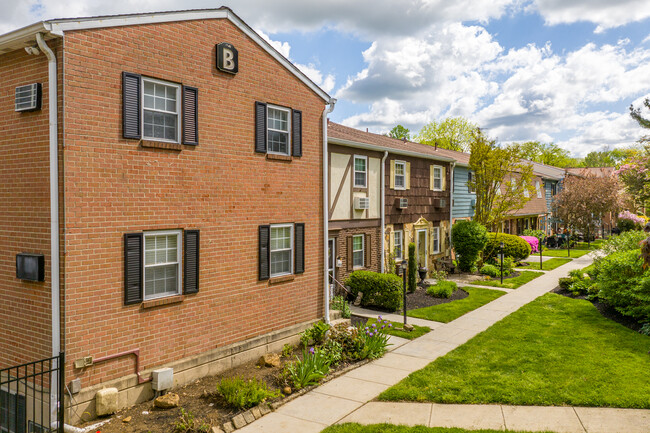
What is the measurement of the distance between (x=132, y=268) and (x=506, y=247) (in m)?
23.2

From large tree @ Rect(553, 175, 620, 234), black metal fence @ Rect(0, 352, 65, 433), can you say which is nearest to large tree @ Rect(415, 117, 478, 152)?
large tree @ Rect(553, 175, 620, 234)

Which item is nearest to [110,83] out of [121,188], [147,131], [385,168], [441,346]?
[147,131]

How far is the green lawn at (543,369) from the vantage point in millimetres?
8602

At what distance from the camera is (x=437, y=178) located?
2327 centimetres

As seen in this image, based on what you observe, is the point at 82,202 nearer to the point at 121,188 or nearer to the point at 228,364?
the point at 121,188

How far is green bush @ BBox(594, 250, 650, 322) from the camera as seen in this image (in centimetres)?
1303

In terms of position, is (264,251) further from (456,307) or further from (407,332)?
(456,307)

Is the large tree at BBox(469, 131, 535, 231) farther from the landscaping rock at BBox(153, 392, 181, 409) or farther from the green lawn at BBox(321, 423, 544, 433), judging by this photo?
the landscaping rock at BBox(153, 392, 181, 409)

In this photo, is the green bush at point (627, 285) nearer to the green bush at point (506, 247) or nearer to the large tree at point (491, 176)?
the large tree at point (491, 176)

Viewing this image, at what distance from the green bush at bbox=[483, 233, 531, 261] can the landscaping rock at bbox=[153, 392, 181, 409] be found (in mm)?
20758

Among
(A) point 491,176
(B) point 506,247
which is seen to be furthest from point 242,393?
(B) point 506,247

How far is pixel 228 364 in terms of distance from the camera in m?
10.0

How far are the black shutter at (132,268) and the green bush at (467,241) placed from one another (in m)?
18.3

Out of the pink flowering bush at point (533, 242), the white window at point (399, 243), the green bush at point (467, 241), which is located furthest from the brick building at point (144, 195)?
the pink flowering bush at point (533, 242)
